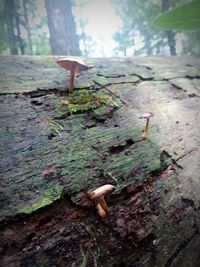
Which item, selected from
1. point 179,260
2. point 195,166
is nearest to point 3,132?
point 179,260

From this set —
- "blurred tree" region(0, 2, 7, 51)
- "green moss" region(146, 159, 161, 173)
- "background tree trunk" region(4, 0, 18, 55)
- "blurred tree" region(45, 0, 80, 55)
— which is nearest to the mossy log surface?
"green moss" region(146, 159, 161, 173)

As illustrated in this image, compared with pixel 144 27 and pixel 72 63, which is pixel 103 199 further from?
pixel 144 27

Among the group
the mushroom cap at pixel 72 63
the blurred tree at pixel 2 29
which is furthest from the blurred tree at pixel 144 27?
the blurred tree at pixel 2 29

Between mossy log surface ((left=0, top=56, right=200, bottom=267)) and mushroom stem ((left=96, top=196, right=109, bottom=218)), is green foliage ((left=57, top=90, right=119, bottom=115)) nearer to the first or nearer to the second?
mossy log surface ((left=0, top=56, right=200, bottom=267))

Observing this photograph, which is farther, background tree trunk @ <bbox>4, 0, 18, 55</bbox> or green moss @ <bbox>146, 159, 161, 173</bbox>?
background tree trunk @ <bbox>4, 0, 18, 55</bbox>

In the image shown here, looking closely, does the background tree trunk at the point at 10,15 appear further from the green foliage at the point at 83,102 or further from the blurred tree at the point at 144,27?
the green foliage at the point at 83,102

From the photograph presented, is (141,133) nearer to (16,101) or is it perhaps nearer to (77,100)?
(77,100)
